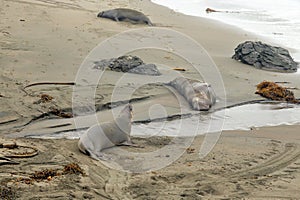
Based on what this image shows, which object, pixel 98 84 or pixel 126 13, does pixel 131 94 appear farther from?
pixel 126 13

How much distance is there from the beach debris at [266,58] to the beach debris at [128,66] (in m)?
2.73

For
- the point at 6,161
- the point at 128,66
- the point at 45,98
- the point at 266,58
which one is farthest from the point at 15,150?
the point at 266,58

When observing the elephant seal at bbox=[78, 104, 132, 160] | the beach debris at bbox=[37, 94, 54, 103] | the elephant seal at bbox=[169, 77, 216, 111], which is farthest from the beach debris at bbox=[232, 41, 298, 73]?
the beach debris at bbox=[37, 94, 54, 103]

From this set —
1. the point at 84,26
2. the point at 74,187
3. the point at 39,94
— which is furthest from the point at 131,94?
the point at 84,26

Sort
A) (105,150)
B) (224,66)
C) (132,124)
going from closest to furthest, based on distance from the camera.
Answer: (105,150), (132,124), (224,66)

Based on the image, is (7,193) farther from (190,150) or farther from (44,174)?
(190,150)

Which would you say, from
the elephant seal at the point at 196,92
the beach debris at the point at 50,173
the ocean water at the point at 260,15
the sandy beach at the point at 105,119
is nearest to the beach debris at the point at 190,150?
the sandy beach at the point at 105,119

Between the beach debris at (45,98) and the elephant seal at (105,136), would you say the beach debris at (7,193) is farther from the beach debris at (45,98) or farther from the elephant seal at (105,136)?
the beach debris at (45,98)

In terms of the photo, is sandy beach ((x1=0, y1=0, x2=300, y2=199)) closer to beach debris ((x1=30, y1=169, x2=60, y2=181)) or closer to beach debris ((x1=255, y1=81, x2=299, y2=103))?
beach debris ((x1=30, y1=169, x2=60, y2=181))

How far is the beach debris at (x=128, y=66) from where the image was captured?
31.3 feet

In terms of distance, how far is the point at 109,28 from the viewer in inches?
530

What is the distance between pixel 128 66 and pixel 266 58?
3667 mm

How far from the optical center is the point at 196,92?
8.59 meters

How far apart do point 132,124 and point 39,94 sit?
1604mm
